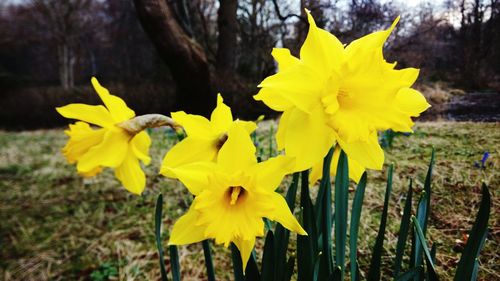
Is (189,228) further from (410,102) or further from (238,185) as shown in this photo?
(410,102)

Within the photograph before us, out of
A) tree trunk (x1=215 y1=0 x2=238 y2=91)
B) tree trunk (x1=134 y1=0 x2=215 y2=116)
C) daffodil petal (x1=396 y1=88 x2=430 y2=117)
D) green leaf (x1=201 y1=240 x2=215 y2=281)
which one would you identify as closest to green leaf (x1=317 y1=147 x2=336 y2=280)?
daffodil petal (x1=396 y1=88 x2=430 y2=117)

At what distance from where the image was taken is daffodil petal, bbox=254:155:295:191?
1.43 feet

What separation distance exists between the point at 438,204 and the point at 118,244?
1.28 metres

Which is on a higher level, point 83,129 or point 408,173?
point 83,129

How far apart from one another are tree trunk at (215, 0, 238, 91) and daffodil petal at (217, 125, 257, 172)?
2.42 feet

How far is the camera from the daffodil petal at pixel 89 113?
632 millimetres

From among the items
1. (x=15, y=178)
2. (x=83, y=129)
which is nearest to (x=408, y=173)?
(x=83, y=129)

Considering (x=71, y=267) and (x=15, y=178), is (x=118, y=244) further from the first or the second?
(x=15, y=178)

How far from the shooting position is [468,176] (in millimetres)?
579

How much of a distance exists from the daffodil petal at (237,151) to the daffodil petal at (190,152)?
0.06 meters

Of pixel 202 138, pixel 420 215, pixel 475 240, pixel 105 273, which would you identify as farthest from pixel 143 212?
pixel 475 240

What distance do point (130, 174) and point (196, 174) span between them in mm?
278

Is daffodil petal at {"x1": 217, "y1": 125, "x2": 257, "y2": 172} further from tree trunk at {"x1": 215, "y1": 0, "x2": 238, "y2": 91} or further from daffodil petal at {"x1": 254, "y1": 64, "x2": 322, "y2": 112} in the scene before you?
tree trunk at {"x1": 215, "y1": 0, "x2": 238, "y2": 91}

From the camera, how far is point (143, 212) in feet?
5.52
